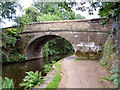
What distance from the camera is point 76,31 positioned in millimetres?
10062

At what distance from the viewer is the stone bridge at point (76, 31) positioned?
9422 millimetres

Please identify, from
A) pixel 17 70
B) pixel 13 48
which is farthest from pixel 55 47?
pixel 17 70

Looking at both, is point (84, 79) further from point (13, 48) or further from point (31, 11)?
point (31, 11)

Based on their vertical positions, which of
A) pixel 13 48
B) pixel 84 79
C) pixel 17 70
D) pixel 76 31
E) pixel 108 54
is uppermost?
pixel 76 31

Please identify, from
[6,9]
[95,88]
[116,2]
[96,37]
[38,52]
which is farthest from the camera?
[38,52]

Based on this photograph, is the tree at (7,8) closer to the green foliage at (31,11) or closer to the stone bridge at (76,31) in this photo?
the stone bridge at (76,31)

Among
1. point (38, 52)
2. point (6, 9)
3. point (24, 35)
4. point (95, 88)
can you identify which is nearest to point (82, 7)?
point (95, 88)

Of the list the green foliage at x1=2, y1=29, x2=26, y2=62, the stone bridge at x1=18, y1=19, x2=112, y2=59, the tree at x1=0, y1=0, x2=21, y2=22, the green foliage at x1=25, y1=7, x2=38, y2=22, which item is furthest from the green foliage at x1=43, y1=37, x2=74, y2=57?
the tree at x1=0, y1=0, x2=21, y2=22

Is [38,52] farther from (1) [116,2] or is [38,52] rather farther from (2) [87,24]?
(1) [116,2]

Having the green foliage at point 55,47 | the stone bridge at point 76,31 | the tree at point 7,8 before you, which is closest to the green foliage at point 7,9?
the tree at point 7,8

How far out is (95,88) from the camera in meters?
3.21

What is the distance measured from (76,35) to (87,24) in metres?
1.39

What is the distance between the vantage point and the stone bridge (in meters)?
9.42

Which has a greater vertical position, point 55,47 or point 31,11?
point 31,11
